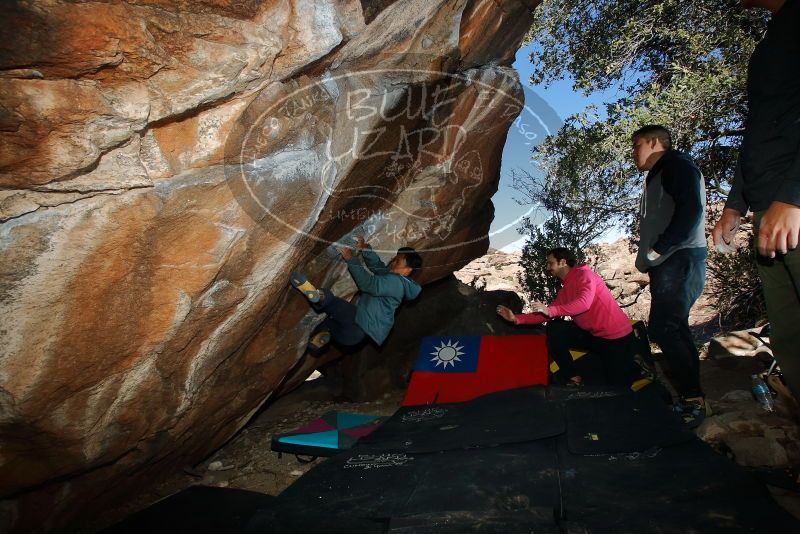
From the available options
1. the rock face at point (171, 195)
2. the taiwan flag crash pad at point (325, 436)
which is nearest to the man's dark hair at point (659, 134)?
the rock face at point (171, 195)

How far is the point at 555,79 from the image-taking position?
818 centimetres

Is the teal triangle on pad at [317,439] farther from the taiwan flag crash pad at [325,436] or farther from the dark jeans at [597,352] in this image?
the dark jeans at [597,352]

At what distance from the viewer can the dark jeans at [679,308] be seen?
3.44m

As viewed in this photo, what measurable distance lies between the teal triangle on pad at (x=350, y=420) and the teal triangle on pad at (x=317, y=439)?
20 cm

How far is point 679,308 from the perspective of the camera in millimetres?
3436

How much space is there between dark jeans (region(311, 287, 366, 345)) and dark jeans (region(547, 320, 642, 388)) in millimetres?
2004

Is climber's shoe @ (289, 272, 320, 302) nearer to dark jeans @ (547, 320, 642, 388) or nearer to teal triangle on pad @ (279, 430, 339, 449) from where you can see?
teal triangle on pad @ (279, 430, 339, 449)

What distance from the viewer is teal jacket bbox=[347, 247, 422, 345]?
479cm

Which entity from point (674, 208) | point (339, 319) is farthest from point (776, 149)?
point (339, 319)

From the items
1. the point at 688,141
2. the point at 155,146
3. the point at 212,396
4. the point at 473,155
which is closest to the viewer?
the point at 155,146

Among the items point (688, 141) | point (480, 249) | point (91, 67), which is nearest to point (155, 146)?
point (91, 67)

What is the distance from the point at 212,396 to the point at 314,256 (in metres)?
1.50

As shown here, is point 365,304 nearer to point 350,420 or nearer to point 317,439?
point 350,420

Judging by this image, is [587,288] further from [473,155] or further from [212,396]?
[212,396]
